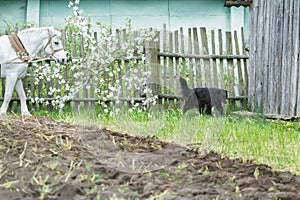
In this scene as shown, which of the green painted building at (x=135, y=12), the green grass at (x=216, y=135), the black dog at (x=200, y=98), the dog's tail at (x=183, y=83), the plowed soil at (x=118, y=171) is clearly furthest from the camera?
the green painted building at (x=135, y=12)

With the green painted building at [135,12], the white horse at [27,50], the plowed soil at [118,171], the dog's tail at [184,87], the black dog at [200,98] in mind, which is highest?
the green painted building at [135,12]

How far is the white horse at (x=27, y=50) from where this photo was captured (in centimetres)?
944

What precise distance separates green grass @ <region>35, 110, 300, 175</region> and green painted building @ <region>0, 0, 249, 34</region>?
8190 mm

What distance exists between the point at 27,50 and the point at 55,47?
0.46 meters

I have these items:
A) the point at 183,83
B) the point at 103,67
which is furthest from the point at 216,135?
the point at 103,67

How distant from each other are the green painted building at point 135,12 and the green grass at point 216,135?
8.19 m

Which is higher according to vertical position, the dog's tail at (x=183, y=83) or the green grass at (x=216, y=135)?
the dog's tail at (x=183, y=83)

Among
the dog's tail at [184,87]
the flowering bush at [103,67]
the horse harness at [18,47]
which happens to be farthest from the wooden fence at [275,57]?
the horse harness at [18,47]

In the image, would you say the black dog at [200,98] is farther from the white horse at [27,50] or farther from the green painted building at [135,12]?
the green painted building at [135,12]

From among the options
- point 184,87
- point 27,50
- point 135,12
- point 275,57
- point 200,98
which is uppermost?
point 135,12

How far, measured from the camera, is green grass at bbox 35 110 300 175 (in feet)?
19.2

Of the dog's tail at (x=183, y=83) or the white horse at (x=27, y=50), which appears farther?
the white horse at (x=27, y=50)

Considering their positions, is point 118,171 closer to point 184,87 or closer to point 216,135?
point 184,87

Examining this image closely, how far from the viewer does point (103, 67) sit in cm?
692
